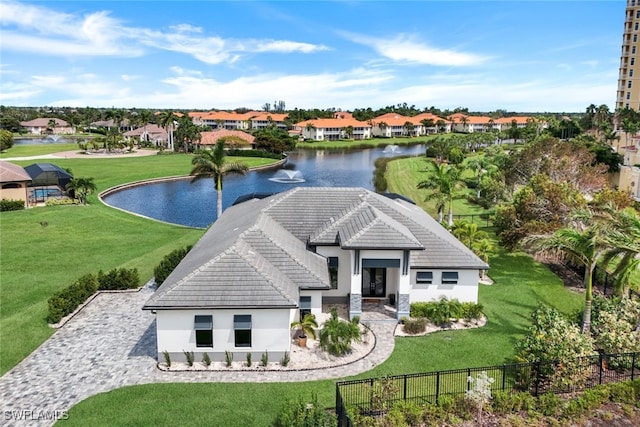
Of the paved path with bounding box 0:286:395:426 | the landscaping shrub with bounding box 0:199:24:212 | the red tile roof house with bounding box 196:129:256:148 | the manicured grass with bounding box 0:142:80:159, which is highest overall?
the red tile roof house with bounding box 196:129:256:148

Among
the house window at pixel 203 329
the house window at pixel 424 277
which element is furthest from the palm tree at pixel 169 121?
the house window at pixel 203 329

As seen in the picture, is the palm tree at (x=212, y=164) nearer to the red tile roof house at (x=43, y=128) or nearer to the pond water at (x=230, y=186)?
the pond water at (x=230, y=186)

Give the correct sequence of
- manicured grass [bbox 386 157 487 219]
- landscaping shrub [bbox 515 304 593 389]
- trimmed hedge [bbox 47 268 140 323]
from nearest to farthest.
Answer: landscaping shrub [bbox 515 304 593 389] < trimmed hedge [bbox 47 268 140 323] < manicured grass [bbox 386 157 487 219]

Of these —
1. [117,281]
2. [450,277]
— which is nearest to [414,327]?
[450,277]

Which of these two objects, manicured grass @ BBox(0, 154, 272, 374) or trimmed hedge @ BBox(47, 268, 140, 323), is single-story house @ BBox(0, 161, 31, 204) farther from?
trimmed hedge @ BBox(47, 268, 140, 323)

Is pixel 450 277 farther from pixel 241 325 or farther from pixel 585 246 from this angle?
pixel 241 325

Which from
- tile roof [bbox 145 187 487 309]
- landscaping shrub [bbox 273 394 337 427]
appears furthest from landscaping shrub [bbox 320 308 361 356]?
landscaping shrub [bbox 273 394 337 427]

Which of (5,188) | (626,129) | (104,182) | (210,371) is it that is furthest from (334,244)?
(626,129)
